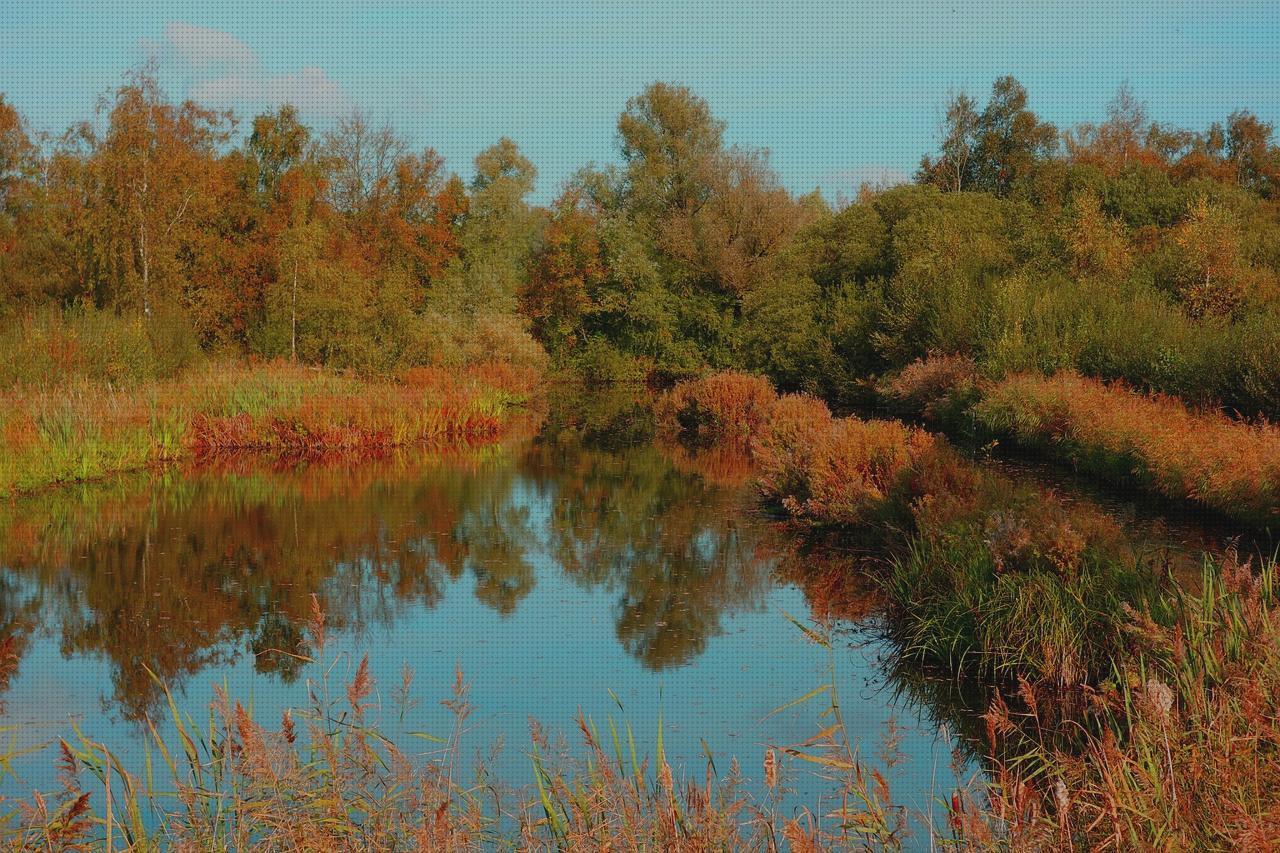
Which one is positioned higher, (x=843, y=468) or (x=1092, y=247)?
(x=1092, y=247)

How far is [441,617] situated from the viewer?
422 inches

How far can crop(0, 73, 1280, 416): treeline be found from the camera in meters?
27.0

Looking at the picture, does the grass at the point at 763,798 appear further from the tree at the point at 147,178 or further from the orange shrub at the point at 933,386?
the tree at the point at 147,178

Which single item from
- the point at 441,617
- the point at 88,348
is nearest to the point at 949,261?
the point at 88,348

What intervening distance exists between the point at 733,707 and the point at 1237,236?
1032 inches

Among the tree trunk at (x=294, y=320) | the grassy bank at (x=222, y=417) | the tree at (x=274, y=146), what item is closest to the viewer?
the grassy bank at (x=222, y=417)

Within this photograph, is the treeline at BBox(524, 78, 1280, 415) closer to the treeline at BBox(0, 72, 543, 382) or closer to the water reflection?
the treeline at BBox(0, 72, 543, 382)

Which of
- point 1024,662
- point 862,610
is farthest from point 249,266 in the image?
point 1024,662

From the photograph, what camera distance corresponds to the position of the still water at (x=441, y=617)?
24.8 feet

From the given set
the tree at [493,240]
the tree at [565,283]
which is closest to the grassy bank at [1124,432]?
the tree at [493,240]

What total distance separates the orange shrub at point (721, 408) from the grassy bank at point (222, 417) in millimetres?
4887

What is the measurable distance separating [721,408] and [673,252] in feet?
68.4

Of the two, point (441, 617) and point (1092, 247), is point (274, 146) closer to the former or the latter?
point (1092, 247)

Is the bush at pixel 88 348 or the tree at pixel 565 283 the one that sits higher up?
the tree at pixel 565 283
